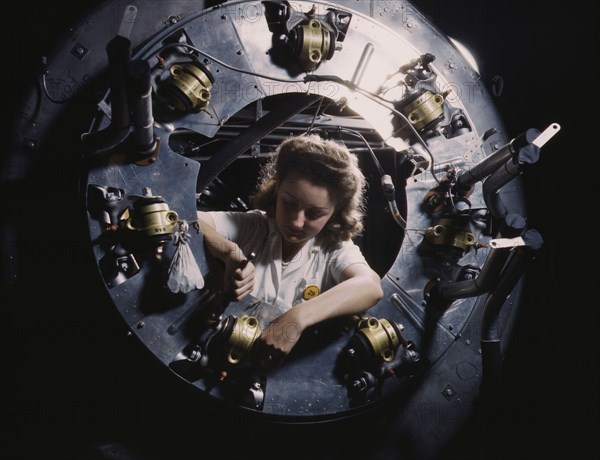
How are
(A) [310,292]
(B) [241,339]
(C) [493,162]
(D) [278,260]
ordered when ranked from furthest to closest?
(D) [278,260] < (A) [310,292] < (C) [493,162] < (B) [241,339]

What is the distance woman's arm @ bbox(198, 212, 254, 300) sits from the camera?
5.32 ft

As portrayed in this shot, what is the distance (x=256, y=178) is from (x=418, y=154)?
42.2 inches

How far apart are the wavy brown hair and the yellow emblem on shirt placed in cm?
25

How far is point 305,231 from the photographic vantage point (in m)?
1.91

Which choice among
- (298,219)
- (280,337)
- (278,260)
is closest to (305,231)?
(298,219)

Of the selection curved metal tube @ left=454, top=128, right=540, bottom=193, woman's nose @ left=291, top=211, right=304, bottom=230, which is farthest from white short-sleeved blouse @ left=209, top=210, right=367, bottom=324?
curved metal tube @ left=454, top=128, right=540, bottom=193

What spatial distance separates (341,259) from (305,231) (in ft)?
0.61

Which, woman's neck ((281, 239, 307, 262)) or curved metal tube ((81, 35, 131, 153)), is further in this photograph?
woman's neck ((281, 239, 307, 262))

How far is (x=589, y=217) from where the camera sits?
2.38 m

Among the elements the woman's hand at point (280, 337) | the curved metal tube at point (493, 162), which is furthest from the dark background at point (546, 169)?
the woman's hand at point (280, 337)

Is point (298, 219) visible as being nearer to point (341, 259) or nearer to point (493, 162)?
point (341, 259)

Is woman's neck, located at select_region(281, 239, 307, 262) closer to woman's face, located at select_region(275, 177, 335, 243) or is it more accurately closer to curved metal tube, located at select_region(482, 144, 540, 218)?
woman's face, located at select_region(275, 177, 335, 243)

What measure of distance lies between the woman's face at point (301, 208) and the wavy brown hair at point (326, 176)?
0.11 feet

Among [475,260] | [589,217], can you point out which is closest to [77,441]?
[475,260]
